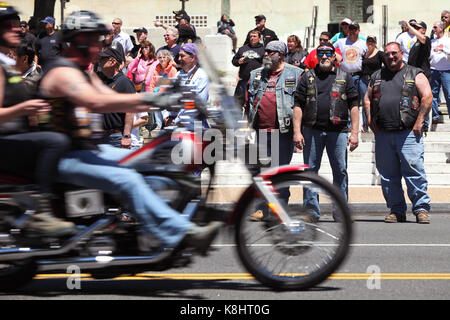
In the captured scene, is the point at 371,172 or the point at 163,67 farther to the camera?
the point at 371,172

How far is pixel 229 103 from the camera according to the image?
6266 millimetres

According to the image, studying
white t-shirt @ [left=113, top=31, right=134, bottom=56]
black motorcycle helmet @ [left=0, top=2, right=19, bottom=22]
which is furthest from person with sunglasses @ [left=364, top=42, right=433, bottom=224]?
white t-shirt @ [left=113, top=31, right=134, bottom=56]

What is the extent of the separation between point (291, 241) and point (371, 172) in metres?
9.88

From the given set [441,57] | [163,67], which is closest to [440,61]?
[441,57]

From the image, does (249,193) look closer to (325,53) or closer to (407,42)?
(325,53)

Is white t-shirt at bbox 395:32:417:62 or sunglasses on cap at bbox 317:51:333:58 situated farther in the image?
white t-shirt at bbox 395:32:417:62

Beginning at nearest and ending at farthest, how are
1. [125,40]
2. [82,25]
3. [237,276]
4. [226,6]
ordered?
[82,25], [237,276], [125,40], [226,6]

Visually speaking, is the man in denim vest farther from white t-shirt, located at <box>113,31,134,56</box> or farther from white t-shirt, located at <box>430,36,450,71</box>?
white t-shirt, located at <box>113,31,134,56</box>

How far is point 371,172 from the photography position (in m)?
16.0

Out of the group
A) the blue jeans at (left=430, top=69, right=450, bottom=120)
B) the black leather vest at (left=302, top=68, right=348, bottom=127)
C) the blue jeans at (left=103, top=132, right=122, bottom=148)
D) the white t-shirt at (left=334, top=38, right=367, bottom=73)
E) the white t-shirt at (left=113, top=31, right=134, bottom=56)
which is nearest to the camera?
the blue jeans at (left=103, top=132, right=122, bottom=148)

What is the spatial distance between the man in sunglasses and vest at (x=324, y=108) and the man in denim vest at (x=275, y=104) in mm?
110

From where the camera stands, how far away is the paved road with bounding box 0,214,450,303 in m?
6.36

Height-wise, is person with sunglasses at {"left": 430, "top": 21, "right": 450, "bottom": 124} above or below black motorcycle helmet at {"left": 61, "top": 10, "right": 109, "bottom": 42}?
below

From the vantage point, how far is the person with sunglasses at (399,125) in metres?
11.2
